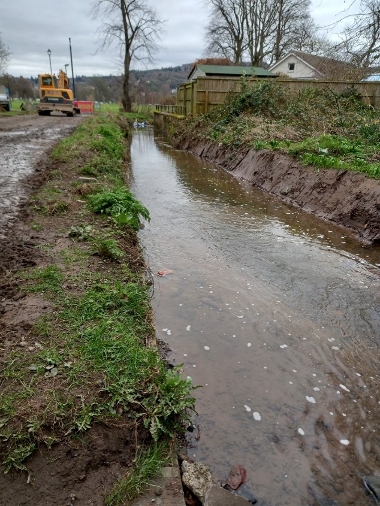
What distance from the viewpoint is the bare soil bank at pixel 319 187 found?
272 inches

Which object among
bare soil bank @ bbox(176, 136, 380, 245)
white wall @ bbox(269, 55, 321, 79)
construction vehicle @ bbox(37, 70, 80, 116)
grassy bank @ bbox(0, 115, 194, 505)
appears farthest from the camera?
white wall @ bbox(269, 55, 321, 79)

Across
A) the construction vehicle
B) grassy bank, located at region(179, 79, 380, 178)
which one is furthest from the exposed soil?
the construction vehicle

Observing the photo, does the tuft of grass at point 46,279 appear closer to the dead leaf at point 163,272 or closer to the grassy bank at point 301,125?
the dead leaf at point 163,272

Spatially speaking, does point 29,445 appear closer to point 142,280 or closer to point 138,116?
point 142,280

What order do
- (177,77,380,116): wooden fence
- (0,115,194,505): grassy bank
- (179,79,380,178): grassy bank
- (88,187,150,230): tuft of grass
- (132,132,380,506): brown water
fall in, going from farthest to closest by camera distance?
1. (177,77,380,116): wooden fence
2. (179,79,380,178): grassy bank
3. (88,187,150,230): tuft of grass
4. (132,132,380,506): brown water
5. (0,115,194,505): grassy bank

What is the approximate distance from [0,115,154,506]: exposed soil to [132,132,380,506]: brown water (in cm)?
66

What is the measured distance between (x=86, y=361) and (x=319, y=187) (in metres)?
7.28

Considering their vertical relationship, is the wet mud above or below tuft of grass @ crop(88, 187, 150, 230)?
A: below

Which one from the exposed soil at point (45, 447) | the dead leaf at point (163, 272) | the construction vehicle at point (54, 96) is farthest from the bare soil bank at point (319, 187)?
the construction vehicle at point (54, 96)

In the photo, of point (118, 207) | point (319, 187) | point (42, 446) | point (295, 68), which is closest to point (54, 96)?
point (295, 68)

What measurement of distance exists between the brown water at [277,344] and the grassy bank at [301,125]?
277 centimetres

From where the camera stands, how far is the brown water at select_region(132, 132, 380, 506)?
2.52 meters

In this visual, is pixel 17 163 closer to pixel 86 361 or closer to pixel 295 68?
pixel 86 361

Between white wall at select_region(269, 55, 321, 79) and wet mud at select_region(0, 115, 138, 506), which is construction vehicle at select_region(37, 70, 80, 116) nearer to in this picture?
white wall at select_region(269, 55, 321, 79)
